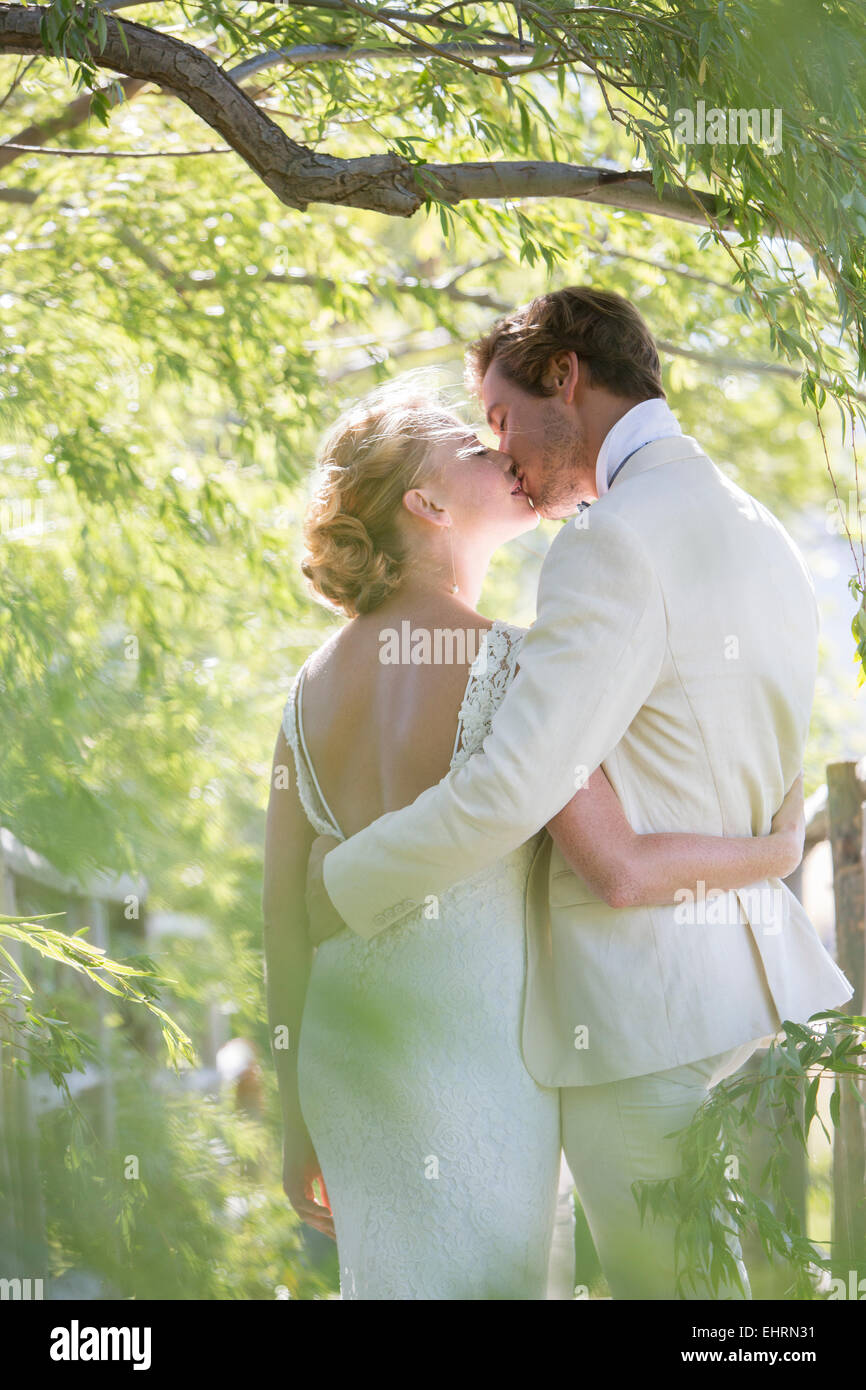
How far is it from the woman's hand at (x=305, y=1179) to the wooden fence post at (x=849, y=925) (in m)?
1.35

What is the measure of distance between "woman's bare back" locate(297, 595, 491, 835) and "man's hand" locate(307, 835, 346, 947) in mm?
46

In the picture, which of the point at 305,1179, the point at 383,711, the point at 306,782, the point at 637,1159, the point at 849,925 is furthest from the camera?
the point at 849,925

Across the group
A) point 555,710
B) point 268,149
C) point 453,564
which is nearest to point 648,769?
point 555,710

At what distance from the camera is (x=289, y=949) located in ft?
6.88

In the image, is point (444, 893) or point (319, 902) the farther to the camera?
point (319, 902)

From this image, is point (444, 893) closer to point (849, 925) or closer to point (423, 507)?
point (423, 507)

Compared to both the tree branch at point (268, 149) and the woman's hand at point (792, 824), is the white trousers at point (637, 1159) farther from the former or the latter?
the tree branch at point (268, 149)

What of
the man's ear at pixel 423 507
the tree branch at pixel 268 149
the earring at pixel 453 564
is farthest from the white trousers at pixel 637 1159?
the tree branch at pixel 268 149

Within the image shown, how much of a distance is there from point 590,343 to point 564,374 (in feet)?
0.22

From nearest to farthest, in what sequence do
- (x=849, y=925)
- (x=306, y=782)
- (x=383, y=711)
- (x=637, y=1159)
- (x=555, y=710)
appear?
(x=555, y=710) < (x=637, y=1159) < (x=383, y=711) < (x=306, y=782) < (x=849, y=925)

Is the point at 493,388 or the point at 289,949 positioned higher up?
the point at 493,388

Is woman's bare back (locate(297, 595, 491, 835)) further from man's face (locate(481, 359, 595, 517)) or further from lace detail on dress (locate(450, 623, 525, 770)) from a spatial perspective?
man's face (locate(481, 359, 595, 517))

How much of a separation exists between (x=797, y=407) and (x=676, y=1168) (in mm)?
6269

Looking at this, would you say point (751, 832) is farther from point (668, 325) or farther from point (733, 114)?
point (668, 325)
